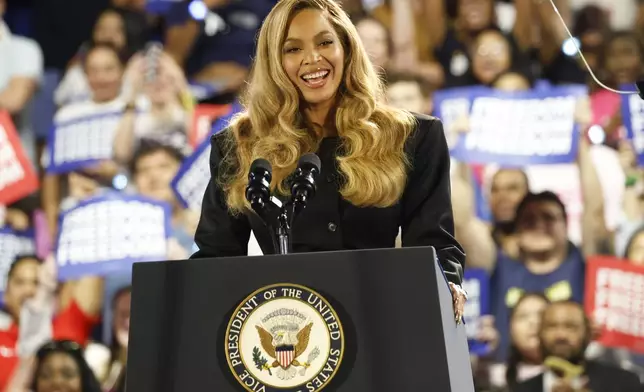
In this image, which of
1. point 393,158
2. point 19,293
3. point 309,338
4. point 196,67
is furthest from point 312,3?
point 19,293

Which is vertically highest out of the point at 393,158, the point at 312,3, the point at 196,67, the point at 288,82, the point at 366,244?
the point at 196,67

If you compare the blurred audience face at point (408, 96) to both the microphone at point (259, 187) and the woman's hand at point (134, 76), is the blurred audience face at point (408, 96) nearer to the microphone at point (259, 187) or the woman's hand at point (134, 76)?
the woman's hand at point (134, 76)

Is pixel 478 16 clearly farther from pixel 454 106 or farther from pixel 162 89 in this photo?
pixel 162 89

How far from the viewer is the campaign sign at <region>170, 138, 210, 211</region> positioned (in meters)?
4.34

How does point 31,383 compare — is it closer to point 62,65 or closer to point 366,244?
point 62,65

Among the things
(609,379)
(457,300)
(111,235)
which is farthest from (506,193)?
(457,300)

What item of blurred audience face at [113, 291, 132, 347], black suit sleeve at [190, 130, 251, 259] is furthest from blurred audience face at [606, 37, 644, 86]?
black suit sleeve at [190, 130, 251, 259]

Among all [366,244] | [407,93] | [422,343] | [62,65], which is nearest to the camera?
[422,343]

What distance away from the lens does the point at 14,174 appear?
4.53m

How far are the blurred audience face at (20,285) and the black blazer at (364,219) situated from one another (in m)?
2.67

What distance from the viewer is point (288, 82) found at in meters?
2.00

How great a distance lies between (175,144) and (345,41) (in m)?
2.51

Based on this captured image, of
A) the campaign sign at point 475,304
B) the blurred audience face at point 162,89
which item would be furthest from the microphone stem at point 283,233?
the blurred audience face at point 162,89

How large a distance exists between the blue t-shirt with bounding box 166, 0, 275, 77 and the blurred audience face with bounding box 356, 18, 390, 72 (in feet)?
1.54
